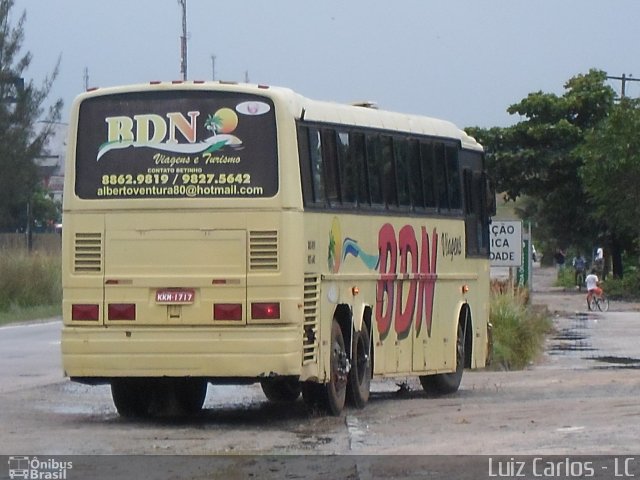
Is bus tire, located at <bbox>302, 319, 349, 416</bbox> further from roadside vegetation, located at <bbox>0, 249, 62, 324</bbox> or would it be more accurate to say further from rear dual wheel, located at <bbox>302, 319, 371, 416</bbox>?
roadside vegetation, located at <bbox>0, 249, 62, 324</bbox>

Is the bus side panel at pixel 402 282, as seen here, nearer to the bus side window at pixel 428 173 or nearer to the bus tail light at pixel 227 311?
the bus side window at pixel 428 173

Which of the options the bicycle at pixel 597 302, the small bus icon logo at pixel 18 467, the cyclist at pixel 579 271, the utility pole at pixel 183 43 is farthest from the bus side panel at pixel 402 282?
the cyclist at pixel 579 271

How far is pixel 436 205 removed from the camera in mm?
18281

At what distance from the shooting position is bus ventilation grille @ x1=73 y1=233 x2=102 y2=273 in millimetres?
14242

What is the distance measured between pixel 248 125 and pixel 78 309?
228cm

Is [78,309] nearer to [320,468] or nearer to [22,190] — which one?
[320,468]

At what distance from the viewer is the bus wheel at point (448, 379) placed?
1914cm

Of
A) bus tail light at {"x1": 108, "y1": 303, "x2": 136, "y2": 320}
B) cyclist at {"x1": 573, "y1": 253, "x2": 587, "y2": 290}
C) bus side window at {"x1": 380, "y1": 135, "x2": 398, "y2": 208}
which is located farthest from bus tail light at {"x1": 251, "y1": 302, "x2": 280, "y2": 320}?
cyclist at {"x1": 573, "y1": 253, "x2": 587, "y2": 290}

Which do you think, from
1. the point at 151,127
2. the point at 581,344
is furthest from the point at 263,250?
the point at 581,344

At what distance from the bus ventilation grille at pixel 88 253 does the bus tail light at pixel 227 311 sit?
1183 mm

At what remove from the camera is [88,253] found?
14.3 m

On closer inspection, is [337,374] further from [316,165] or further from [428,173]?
[428,173]

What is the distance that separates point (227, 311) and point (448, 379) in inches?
235

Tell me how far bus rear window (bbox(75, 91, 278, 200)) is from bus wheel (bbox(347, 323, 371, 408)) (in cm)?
252
